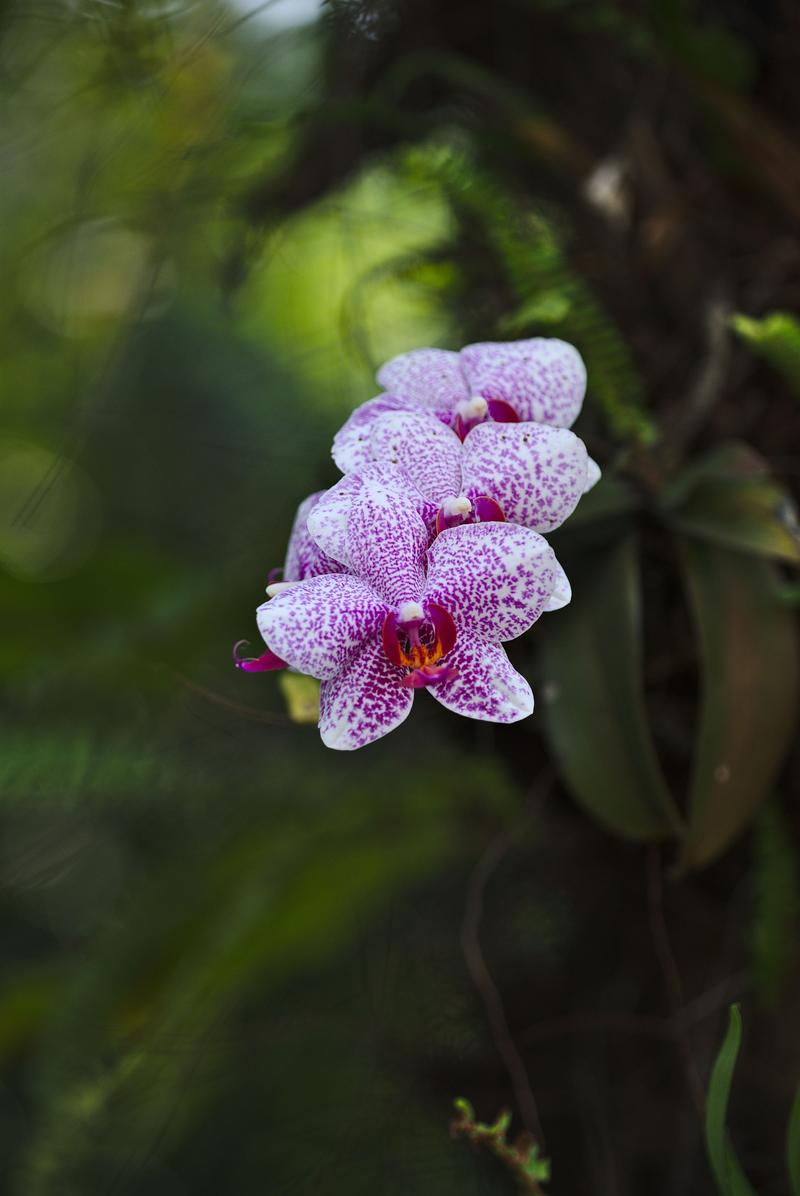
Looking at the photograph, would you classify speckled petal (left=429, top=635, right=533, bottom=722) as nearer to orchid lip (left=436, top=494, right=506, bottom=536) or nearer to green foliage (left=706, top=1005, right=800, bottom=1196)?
orchid lip (left=436, top=494, right=506, bottom=536)

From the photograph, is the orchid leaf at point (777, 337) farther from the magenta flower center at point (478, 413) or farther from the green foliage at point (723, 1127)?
the green foliage at point (723, 1127)

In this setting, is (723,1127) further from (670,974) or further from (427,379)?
(427,379)

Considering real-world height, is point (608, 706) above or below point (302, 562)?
below

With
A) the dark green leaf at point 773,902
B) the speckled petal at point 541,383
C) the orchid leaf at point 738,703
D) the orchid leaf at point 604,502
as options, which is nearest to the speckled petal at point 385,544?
the speckled petal at point 541,383

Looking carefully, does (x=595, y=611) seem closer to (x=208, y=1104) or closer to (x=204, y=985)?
(x=204, y=985)

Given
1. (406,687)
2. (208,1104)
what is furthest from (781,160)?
(208,1104)

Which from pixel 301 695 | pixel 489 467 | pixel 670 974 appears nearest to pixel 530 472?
pixel 489 467

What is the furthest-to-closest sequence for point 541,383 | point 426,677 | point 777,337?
1. point 777,337
2. point 541,383
3. point 426,677
